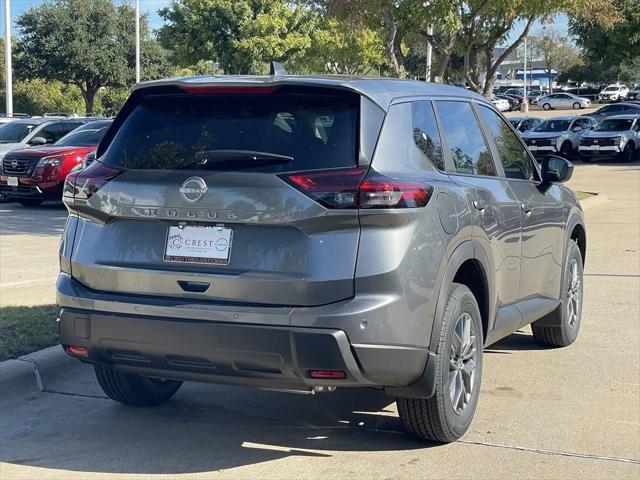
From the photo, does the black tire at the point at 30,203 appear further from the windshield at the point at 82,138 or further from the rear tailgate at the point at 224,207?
the rear tailgate at the point at 224,207

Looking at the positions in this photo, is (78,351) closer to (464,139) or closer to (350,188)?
(350,188)

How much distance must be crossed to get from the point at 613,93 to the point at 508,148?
252 feet

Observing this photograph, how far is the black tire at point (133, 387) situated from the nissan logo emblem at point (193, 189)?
142 centimetres

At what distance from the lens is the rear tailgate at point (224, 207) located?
4.41 m

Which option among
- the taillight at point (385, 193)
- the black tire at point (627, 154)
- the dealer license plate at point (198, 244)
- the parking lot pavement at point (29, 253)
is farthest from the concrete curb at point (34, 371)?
the black tire at point (627, 154)

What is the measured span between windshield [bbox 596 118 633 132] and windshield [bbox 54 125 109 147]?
2092 centimetres

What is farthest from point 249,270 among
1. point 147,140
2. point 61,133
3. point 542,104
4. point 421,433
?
point 542,104

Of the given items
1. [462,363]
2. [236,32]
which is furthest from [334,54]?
[462,363]

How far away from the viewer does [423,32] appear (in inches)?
659

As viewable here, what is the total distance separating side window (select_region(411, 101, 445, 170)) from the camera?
5078mm

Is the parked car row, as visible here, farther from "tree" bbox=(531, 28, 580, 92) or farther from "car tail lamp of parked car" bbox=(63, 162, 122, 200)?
"tree" bbox=(531, 28, 580, 92)

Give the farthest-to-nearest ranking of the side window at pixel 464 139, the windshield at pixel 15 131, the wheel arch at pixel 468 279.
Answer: the windshield at pixel 15 131, the side window at pixel 464 139, the wheel arch at pixel 468 279

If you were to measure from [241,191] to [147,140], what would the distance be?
76 cm

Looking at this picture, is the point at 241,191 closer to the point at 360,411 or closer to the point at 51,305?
the point at 360,411
